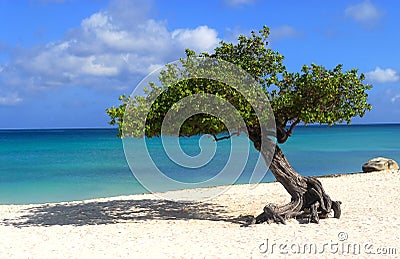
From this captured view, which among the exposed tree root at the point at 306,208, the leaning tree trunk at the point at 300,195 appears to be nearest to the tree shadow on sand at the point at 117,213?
the exposed tree root at the point at 306,208

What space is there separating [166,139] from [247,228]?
3.01 metres

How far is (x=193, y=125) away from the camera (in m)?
11.1

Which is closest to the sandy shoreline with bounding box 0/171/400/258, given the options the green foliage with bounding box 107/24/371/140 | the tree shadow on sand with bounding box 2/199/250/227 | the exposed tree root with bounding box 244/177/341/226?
the tree shadow on sand with bounding box 2/199/250/227

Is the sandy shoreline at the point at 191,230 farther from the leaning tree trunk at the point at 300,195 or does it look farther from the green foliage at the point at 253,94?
the green foliage at the point at 253,94

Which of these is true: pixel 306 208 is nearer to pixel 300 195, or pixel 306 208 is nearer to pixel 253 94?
pixel 300 195

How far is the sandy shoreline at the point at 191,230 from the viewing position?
28.9 feet

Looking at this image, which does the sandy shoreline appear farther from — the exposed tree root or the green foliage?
the green foliage

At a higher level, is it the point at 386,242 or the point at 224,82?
the point at 224,82

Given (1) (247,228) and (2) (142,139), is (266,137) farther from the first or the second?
(2) (142,139)

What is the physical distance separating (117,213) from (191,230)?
3914 mm

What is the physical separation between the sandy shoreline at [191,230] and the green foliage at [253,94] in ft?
7.63

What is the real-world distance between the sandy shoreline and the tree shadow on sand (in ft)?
0.08

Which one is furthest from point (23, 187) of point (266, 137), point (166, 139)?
point (266, 137)

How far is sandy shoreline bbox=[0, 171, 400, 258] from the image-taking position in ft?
28.9
